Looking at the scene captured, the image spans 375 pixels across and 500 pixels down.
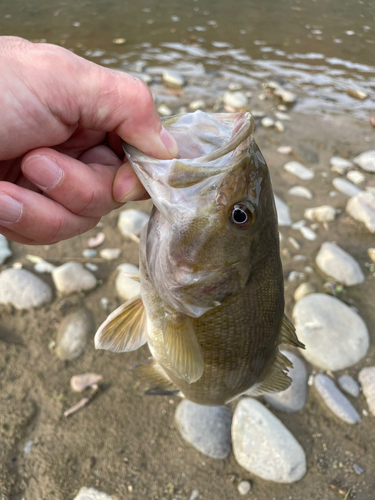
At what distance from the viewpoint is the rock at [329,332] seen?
333 cm

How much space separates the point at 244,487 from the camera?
106 inches

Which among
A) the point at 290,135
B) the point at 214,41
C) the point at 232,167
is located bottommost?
the point at 290,135

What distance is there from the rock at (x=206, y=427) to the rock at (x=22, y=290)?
169cm

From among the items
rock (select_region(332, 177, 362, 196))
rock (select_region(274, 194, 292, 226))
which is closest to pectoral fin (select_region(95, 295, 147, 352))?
rock (select_region(274, 194, 292, 226))

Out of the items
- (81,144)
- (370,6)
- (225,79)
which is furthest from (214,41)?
(81,144)

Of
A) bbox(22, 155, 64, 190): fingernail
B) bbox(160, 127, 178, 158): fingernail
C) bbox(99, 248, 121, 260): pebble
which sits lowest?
bbox(99, 248, 121, 260): pebble

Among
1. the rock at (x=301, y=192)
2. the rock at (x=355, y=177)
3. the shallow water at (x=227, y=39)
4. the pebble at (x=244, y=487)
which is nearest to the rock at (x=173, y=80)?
the shallow water at (x=227, y=39)

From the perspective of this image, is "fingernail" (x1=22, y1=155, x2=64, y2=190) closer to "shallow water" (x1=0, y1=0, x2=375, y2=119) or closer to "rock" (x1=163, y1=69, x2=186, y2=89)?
"shallow water" (x1=0, y1=0, x2=375, y2=119)

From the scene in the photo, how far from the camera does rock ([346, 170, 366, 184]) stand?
18.0 feet

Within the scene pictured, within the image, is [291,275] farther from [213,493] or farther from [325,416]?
[213,493]

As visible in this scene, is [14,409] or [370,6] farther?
[370,6]

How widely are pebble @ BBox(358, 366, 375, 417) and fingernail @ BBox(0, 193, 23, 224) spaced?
3.06 meters

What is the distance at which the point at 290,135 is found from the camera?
21.2 feet

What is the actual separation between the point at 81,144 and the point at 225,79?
698 centimetres
